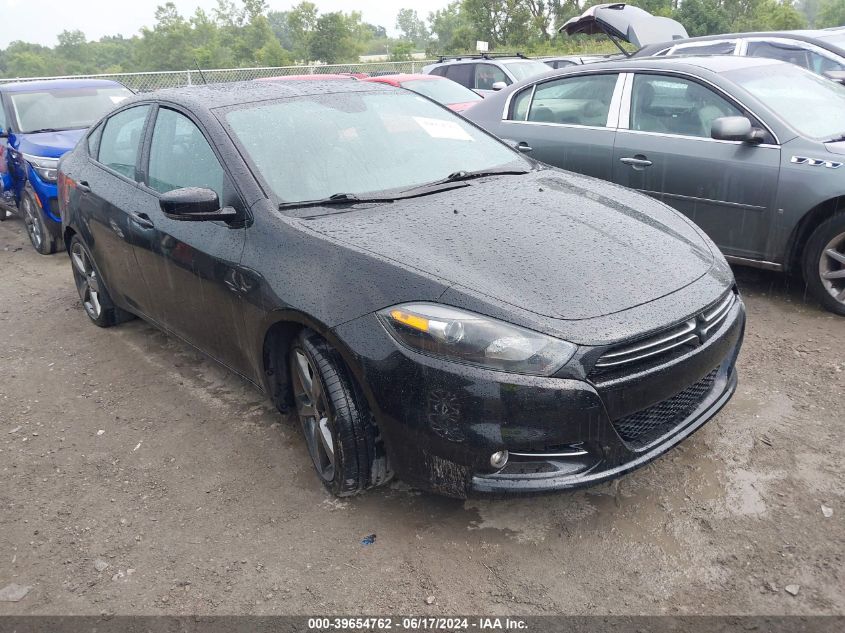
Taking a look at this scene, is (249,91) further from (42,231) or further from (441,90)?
(441,90)

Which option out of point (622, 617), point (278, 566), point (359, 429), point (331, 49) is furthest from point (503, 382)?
point (331, 49)

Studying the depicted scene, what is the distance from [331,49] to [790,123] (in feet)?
177

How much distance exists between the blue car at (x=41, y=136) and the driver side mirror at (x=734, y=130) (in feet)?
19.1

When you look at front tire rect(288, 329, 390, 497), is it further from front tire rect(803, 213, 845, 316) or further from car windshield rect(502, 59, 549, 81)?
car windshield rect(502, 59, 549, 81)

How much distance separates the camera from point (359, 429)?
2.71 metres

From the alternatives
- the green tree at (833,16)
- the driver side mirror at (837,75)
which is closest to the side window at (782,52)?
the driver side mirror at (837,75)

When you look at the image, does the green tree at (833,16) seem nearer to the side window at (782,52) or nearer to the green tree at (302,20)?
the green tree at (302,20)

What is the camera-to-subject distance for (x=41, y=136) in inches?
292

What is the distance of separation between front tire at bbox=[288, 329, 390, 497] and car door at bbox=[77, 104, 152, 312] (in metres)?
1.69

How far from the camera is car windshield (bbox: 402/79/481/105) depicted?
1101 centimetres

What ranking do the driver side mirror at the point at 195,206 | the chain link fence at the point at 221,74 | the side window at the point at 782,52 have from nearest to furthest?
the driver side mirror at the point at 195,206
the side window at the point at 782,52
the chain link fence at the point at 221,74

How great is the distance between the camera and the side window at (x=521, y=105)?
608 centimetres

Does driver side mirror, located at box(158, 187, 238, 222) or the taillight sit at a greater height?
driver side mirror, located at box(158, 187, 238, 222)

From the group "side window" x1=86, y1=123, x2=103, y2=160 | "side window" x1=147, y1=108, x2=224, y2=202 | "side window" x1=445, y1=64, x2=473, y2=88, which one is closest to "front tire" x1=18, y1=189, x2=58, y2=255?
"side window" x1=86, y1=123, x2=103, y2=160
